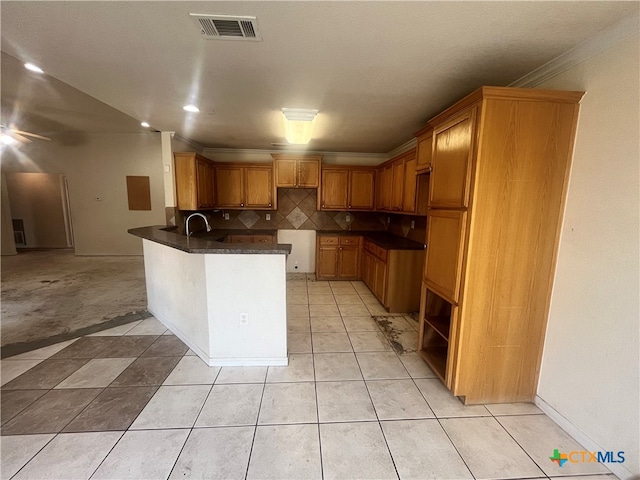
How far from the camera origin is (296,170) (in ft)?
14.9

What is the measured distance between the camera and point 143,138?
17.2 feet

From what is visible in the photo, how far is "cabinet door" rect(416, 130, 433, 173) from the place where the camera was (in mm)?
2559

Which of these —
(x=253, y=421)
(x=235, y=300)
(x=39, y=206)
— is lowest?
(x=253, y=421)

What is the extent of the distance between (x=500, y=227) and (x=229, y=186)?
4182mm

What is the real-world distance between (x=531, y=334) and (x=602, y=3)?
1894 mm

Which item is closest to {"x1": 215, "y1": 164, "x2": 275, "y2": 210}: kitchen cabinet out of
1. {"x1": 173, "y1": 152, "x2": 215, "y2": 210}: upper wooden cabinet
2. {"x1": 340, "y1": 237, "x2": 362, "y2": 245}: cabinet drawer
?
{"x1": 173, "y1": 152, "x2": 215, "y2": 210}: upper wooden cabinet

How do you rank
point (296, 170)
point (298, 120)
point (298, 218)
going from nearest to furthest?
point (298, 120) → point (296, 170) → point (298, 218)

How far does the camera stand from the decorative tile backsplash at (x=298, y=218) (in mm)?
5039

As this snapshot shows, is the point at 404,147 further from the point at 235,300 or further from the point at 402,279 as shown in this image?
the point at 235,300

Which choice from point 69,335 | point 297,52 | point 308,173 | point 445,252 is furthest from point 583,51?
point 69,335

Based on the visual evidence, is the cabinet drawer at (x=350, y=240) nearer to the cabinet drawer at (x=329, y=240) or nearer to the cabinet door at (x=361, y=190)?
the cabinet drawer at (x=329, y=240)

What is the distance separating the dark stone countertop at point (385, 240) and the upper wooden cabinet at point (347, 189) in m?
0.47

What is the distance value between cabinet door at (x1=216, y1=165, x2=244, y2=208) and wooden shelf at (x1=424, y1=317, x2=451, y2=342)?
12.2ft

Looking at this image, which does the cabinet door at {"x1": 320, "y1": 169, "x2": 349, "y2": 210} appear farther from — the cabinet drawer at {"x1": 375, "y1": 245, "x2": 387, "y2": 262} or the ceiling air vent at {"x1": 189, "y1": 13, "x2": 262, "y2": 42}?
the ceiling air vent at {"x1": 189, "y1": 13, "x2": 262, "y2": 42}
